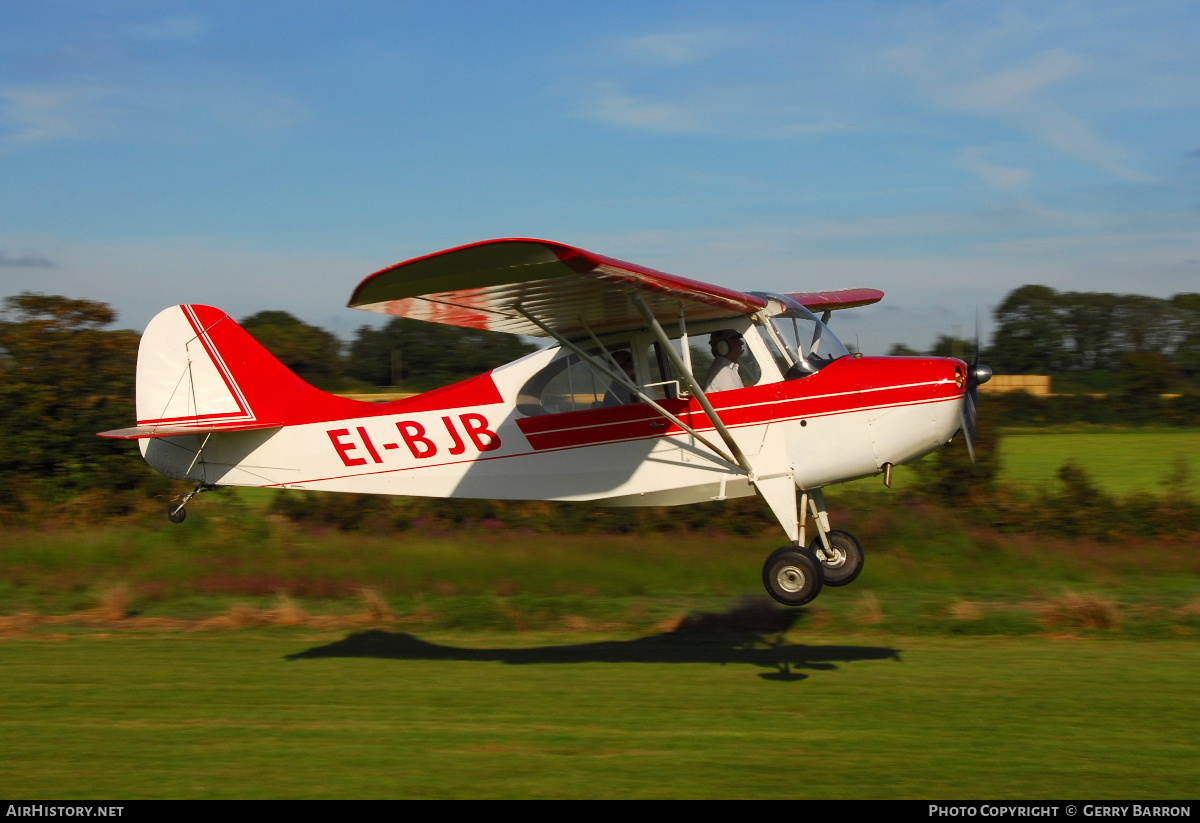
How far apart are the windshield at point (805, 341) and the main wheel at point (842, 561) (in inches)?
60.1

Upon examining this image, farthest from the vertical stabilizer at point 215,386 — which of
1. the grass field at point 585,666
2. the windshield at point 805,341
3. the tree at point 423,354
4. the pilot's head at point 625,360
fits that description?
the tree at point 423,354

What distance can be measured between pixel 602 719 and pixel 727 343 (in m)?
3.28

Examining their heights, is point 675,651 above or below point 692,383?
below

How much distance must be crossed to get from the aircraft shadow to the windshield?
306 centimetres

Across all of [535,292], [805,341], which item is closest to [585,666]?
[805,341]

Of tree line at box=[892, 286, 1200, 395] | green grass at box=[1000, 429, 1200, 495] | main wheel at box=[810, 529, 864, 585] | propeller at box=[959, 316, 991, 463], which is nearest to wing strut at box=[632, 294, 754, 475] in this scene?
main wheel at box=[810, 529, 864, 585]

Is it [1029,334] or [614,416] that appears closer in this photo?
[614,416]

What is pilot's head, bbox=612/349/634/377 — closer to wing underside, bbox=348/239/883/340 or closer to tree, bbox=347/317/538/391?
wing underside, bbox=348/239/883/340

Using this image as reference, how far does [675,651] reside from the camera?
11.2 metres

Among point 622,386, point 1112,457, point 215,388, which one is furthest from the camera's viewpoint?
point 1112,457

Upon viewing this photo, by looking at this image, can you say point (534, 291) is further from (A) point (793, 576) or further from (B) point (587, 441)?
(A) point (793, 576)

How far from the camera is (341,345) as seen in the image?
126ft

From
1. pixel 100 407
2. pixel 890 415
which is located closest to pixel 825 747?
pixel 890 415
